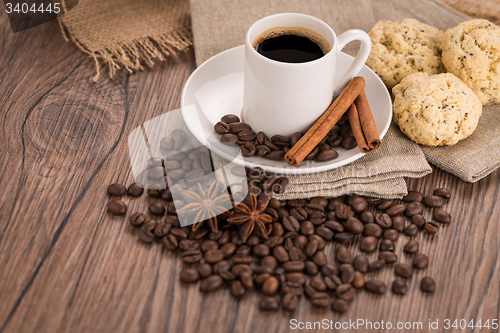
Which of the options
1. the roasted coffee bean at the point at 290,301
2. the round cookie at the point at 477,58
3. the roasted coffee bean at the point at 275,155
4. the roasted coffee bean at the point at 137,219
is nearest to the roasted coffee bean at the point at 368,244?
the roasted coffee bean at the point at 290,301

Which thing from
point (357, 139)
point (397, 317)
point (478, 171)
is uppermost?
point (357, 139)

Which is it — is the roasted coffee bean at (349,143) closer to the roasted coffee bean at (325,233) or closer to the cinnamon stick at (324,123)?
the cinnamon stick at (324,123)

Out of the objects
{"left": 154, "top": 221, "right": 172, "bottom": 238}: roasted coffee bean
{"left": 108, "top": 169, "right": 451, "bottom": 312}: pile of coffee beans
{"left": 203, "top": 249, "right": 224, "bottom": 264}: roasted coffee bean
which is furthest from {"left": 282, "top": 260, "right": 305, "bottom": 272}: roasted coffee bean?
{"left": 154, "top": 221, "right": 172, "bottom": 238}: roasted coffee bean

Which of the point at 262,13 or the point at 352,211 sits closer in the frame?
the point at 352,211

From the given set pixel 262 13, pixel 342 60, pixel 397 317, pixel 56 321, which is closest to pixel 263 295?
pixel 397 317

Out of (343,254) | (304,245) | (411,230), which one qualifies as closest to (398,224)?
(411,230)

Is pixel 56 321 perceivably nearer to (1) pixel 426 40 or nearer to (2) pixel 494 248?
(2) pixel 494 248

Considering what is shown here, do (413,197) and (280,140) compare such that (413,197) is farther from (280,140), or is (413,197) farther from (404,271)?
(280,140)
